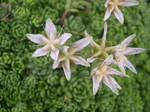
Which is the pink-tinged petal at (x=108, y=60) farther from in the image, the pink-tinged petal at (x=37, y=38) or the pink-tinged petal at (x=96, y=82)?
the pink-tinged petal at (x=37, y=38)

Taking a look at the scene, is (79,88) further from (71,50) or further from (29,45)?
(29,45)

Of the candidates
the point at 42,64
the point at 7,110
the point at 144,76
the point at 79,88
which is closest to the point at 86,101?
the point at 79,88

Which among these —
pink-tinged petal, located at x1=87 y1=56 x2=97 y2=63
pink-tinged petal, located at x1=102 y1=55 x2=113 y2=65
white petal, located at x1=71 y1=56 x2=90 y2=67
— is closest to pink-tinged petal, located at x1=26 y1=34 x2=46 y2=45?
white petal, located at x1=71 y1=56 x2=90 y2=67

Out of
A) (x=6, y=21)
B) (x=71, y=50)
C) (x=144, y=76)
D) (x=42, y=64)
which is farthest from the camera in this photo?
(x=144, y=76)

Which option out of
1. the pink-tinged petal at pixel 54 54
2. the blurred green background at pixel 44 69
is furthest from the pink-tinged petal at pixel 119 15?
the pink-tinged petal at pixel 54 54

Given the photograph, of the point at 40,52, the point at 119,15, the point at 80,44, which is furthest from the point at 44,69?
the point at 119,15

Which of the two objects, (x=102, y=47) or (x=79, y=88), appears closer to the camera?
(x=102, y=47)
